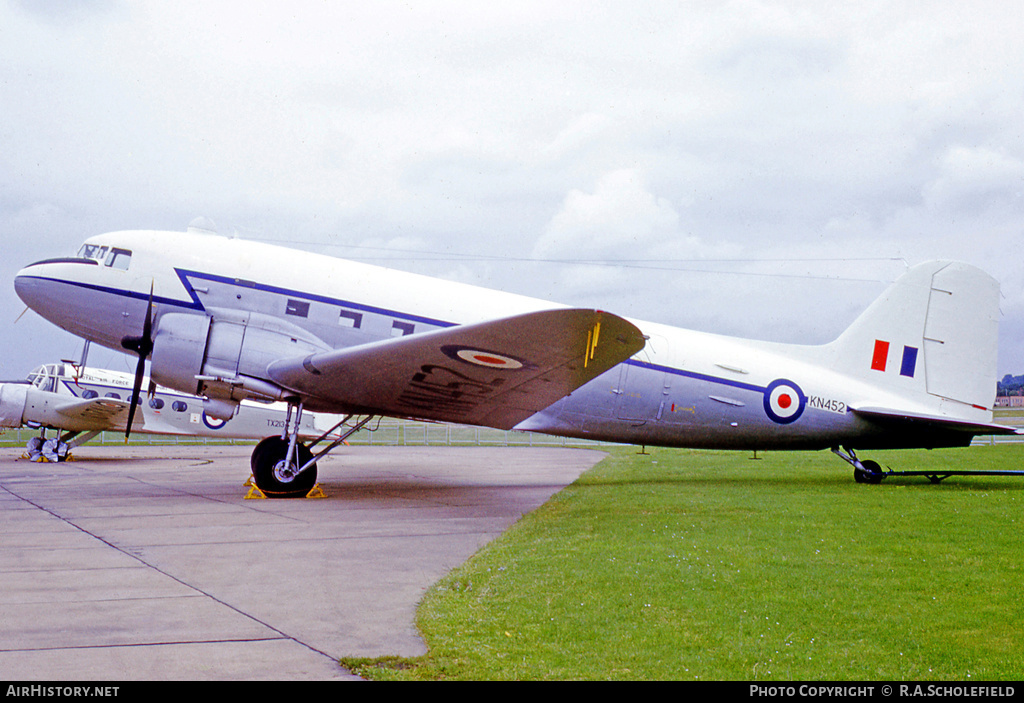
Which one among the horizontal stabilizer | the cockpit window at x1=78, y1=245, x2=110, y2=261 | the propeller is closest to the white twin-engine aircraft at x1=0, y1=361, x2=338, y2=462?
the propeller

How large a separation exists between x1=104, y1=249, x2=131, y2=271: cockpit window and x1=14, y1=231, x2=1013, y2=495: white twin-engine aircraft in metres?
0.03

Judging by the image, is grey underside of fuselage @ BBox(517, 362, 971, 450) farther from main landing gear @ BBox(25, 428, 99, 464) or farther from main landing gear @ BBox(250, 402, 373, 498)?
main landing gear @ BBox(25, 428, 99, 464)

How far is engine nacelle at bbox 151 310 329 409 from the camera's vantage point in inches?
491

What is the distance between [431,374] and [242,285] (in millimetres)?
3972

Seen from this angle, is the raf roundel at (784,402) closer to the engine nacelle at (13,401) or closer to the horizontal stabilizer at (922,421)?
the horizontal stabilizer at (922,421)

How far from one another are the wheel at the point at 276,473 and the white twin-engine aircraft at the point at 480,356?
0.08 feet

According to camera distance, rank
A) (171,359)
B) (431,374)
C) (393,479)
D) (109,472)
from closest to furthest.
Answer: (431,374)
(171,359)
(393,479)
(109,472)

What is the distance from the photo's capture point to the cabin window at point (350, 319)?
13.1 metres

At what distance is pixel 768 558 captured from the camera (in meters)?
7.30

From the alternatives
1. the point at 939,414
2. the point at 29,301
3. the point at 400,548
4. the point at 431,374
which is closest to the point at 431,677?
the point at 400,548

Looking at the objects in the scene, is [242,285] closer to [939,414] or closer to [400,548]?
[400,548]

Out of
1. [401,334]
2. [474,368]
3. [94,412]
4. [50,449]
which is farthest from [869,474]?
[50,449]

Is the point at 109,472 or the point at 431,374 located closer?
the point at 431,374

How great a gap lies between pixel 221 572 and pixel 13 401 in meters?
20.9
